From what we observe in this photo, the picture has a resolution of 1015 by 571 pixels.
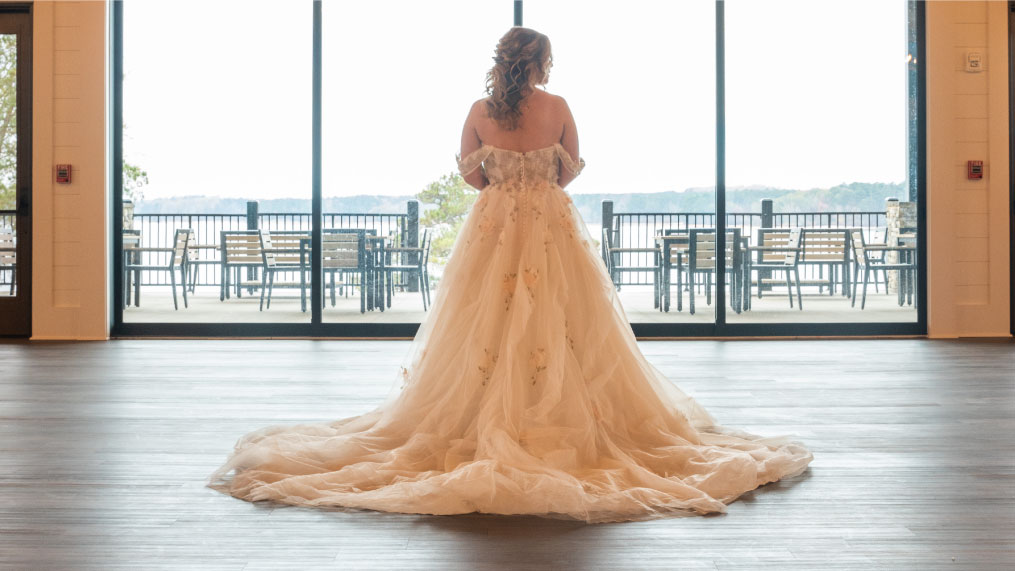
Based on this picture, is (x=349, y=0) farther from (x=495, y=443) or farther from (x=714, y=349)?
(x=495, y=443)

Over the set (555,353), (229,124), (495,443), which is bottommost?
(495,443)

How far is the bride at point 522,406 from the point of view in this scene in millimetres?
2600

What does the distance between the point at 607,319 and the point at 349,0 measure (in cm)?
479

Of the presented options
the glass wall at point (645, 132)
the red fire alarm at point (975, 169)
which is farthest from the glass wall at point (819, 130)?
the red fire alarm at point (975, 169)

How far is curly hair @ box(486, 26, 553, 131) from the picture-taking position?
10.4 feet

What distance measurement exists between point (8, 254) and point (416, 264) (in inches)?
125

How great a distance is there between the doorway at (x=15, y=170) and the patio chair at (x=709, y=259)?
518 cm

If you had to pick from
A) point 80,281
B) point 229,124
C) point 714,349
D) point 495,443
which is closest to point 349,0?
point 229,124

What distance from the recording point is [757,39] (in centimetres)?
714

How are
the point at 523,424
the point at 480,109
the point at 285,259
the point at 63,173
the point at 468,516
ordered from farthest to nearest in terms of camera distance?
the point at 285,259
the point at 63,173
the point at 480,109
the point at 523,424
the point at 468,516

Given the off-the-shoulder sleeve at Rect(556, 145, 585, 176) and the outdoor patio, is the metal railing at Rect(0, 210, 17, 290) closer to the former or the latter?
the outdoor patio

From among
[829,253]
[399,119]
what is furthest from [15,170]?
[829,253]

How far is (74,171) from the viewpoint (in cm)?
685

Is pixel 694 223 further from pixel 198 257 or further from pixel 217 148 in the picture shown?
pixel 198 257
